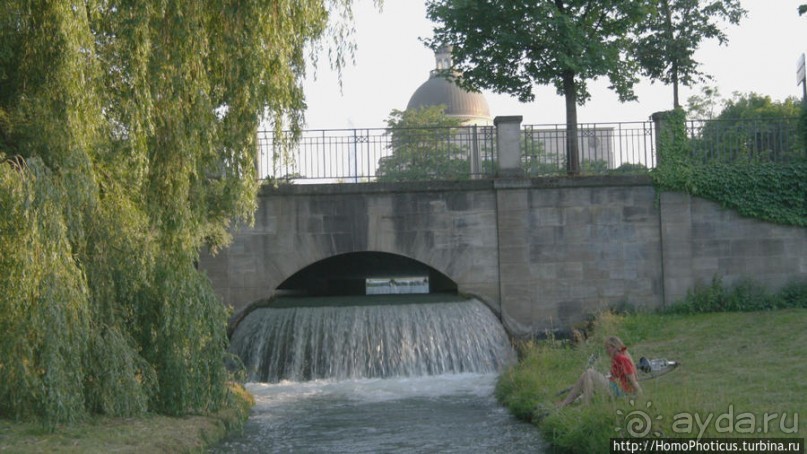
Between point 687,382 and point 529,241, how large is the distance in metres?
7.15

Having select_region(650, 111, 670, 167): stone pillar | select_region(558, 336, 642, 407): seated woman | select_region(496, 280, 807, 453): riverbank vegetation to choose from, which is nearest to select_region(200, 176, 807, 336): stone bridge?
select_region(496, 280, 807, 453): riverbank vegetation

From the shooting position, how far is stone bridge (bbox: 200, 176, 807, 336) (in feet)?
57.8

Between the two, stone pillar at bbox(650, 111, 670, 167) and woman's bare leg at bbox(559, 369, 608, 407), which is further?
Result: stone pillar at bbox(650, 111, 670, 167)

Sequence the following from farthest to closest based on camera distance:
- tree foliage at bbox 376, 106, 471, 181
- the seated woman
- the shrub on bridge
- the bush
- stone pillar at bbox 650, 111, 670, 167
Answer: tree foliage at bbox 376, 106, 471, 181 < stone pillar at bbox 650, 111, 670, 167 < the shrub on bridge < the bush < the seated woman

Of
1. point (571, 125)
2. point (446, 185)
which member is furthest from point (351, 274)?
point (571, 125)

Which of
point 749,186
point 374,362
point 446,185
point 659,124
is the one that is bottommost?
point 374,362

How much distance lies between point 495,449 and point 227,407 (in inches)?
127

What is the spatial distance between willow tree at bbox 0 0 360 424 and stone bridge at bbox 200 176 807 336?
21.7ft

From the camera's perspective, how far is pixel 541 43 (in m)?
19.4

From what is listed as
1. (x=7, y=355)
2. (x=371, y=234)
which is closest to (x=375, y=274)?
(x=371, y=234)

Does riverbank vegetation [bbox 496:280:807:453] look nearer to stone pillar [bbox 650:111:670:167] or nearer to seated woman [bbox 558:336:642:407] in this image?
seated woman [bbox 558:336:642:407]

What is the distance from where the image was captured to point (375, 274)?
91.8 ft

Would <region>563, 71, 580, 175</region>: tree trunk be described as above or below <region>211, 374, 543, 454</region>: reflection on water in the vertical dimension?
above

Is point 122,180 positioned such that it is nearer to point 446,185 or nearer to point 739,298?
point 446,185
